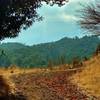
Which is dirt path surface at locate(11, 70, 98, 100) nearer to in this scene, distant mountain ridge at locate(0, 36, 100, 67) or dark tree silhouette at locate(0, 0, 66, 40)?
dark tree silhouette at locate(0, 0, 66, 40)

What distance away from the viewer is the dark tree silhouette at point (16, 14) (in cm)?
1911

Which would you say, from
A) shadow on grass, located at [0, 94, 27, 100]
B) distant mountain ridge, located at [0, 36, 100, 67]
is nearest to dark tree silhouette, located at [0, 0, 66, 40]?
shadow on grass, located at [0, 94, 27, 100]

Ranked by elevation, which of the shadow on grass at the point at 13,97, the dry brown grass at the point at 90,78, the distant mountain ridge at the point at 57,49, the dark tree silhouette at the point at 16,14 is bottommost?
the shadow on grass at the point at 13,97

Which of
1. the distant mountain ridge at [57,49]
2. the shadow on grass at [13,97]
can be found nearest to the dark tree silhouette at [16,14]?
the shadow on grass at [13,97]

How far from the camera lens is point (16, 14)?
20.2m

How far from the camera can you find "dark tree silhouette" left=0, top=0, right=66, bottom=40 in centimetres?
1911

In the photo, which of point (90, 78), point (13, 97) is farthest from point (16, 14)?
→ point (90, 78)

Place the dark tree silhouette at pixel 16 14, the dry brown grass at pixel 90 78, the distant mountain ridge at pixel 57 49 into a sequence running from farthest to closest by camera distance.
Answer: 1. the distant mountain ridge at pixel 57 49
2. the dry brown grass at pixel 90 78
3. the dark tree silhouette at pixel 16 14

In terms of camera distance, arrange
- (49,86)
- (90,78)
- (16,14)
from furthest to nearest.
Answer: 1. (90,78)
2. (49,86)
3. (16,14)

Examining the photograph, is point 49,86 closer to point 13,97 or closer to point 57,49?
point 13,97

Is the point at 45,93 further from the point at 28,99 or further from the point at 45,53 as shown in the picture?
the point at 45,53

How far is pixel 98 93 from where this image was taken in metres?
24.0

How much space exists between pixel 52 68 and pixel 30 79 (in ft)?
22.0

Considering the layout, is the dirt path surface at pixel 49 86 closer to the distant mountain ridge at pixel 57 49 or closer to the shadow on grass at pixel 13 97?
the shadow on grass at pixel 13 97
